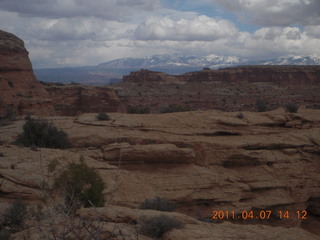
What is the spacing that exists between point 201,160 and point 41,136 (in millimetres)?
6765

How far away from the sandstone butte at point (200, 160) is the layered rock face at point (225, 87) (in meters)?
28.7

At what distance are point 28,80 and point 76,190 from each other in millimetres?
22294

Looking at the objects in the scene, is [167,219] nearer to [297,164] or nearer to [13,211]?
[13,211]

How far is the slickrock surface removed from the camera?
10.1m

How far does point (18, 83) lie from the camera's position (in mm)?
25781

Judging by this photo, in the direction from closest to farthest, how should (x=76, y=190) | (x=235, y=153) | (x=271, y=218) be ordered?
(x=76, y=190) → (x=271, y=218) → (x=235, y=153)

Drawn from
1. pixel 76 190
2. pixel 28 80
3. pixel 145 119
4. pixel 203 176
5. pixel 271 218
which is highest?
pixel 28 80

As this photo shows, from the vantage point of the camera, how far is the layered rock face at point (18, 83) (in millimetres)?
23000

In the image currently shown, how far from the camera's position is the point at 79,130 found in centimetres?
1344

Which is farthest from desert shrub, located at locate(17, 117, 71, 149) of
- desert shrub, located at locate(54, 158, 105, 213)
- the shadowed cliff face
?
the shadowed cliff face

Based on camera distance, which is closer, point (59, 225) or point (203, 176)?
point (59, 225)

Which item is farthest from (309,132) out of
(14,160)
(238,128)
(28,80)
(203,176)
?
(28,80)

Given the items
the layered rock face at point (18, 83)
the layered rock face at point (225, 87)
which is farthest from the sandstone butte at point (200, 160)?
the layered rock face at point (225, 87)
